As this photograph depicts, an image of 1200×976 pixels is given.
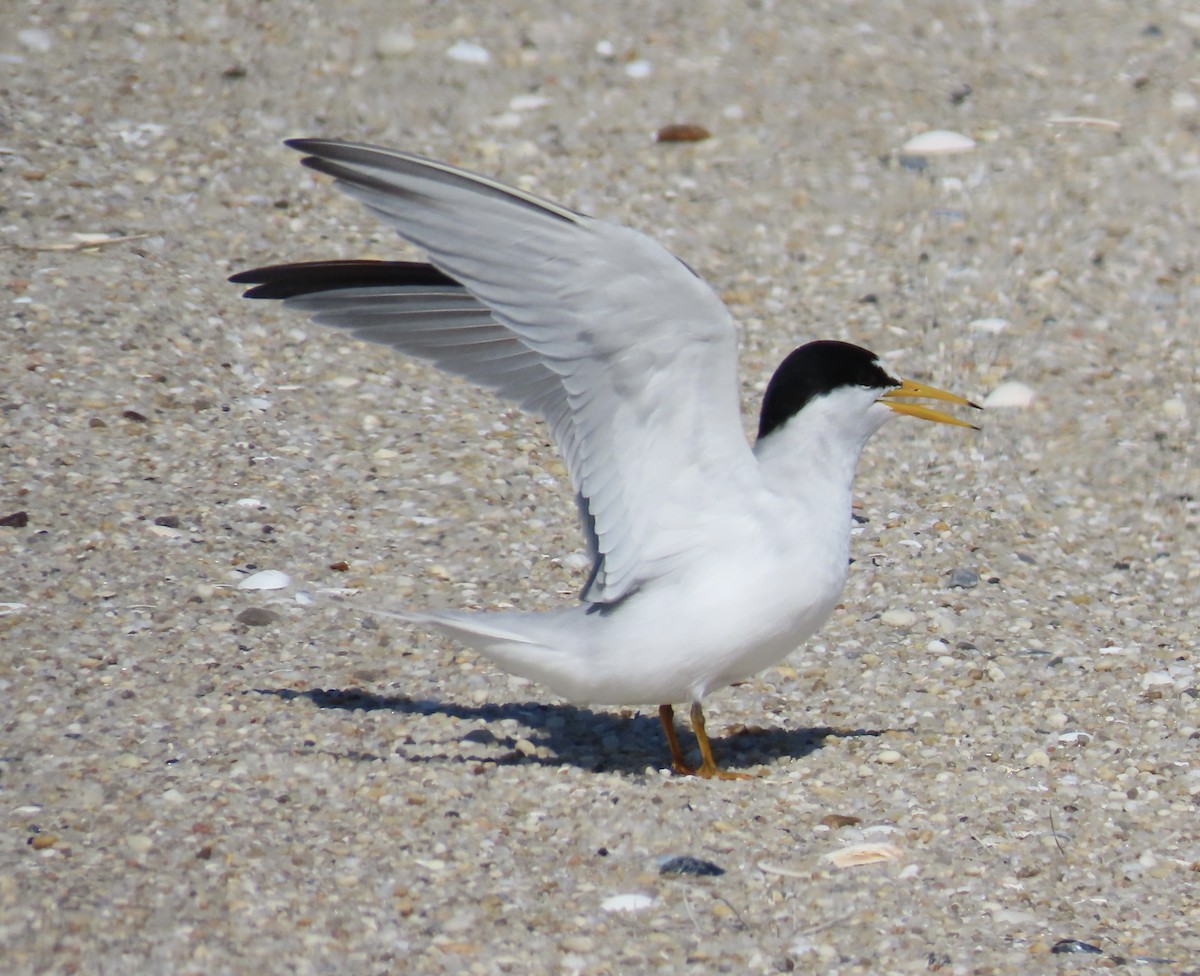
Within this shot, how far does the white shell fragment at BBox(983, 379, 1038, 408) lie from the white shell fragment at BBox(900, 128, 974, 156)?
1.47 m

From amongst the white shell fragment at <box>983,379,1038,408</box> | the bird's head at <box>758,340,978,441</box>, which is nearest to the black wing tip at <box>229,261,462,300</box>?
the bird's head at <box>758,340,978,441</box>

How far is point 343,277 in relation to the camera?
382 centimetres

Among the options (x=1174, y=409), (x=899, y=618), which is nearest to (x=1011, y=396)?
(x=1174, y=409)

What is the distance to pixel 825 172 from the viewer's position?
6.68 m

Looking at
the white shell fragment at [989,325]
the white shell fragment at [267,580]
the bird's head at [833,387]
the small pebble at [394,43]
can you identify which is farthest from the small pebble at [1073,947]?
the small pebble at [394,43]

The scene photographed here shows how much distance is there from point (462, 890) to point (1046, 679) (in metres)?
1.68

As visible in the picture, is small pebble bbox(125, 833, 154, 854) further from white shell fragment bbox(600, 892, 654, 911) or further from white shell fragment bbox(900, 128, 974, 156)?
white shell fragment bbox(900, 128, 974, 156)

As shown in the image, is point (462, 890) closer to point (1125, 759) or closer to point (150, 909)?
point (150, 909)

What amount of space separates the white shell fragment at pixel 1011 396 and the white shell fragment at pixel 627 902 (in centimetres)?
269

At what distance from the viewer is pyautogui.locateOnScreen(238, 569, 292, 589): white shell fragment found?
14.5 feet

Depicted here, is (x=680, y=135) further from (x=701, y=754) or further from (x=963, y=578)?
(x=701, y=754)

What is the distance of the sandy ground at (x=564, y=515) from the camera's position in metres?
3.31

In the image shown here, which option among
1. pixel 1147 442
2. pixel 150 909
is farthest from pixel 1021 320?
pixel 150 909

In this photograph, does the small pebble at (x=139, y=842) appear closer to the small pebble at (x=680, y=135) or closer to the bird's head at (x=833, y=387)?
the bird's head at (x=833, y=387)
